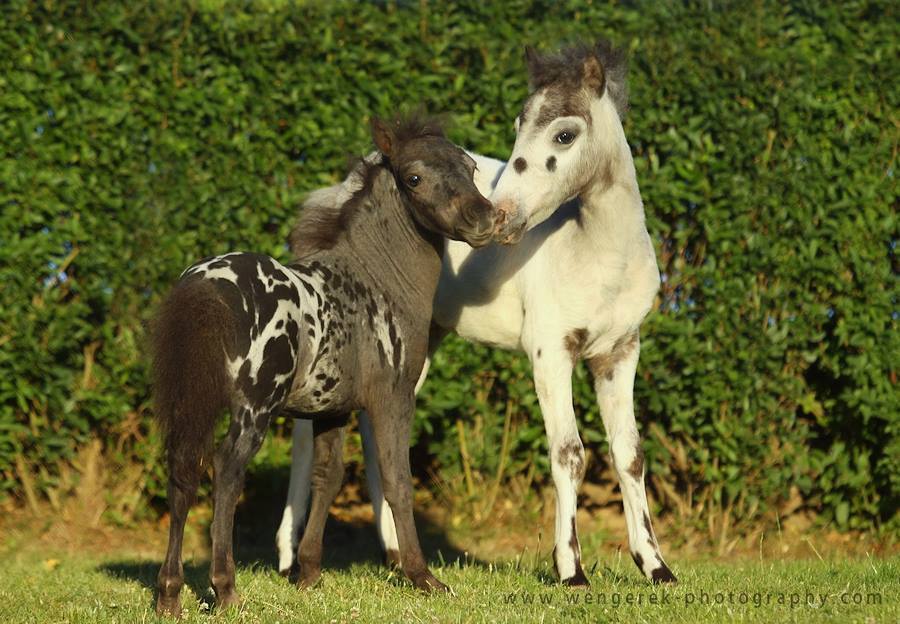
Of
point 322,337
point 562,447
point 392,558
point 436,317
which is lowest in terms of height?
point 392,558

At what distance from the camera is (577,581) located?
5715 mm

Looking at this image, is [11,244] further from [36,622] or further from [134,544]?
[36,622]

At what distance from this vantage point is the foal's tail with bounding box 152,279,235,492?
4586 mm

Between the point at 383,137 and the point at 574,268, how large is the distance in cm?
124

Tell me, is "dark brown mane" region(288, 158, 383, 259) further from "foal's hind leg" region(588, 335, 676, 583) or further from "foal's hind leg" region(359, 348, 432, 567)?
"foal's hind leg" region(588, 335, 676, 583)

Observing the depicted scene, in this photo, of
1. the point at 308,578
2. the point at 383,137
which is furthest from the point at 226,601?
the point at 383,137

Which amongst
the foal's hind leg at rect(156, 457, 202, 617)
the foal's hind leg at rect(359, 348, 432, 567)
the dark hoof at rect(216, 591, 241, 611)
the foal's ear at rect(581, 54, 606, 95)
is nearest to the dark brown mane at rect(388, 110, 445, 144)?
the foal's ear at rect(581, 54, 606, 95)

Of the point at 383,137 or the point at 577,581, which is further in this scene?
the point at 383,137

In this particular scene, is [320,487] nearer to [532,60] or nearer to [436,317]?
[436,317]

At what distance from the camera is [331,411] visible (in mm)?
5488

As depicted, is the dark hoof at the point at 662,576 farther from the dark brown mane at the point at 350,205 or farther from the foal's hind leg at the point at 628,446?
the dark brown mane at the point at 350,205

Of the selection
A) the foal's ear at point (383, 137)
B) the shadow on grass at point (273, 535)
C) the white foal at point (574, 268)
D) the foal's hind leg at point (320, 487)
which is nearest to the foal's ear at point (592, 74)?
the white foal at point (574, 268)

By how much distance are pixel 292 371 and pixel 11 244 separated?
12.6 feet

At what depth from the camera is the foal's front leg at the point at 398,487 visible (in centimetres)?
549
